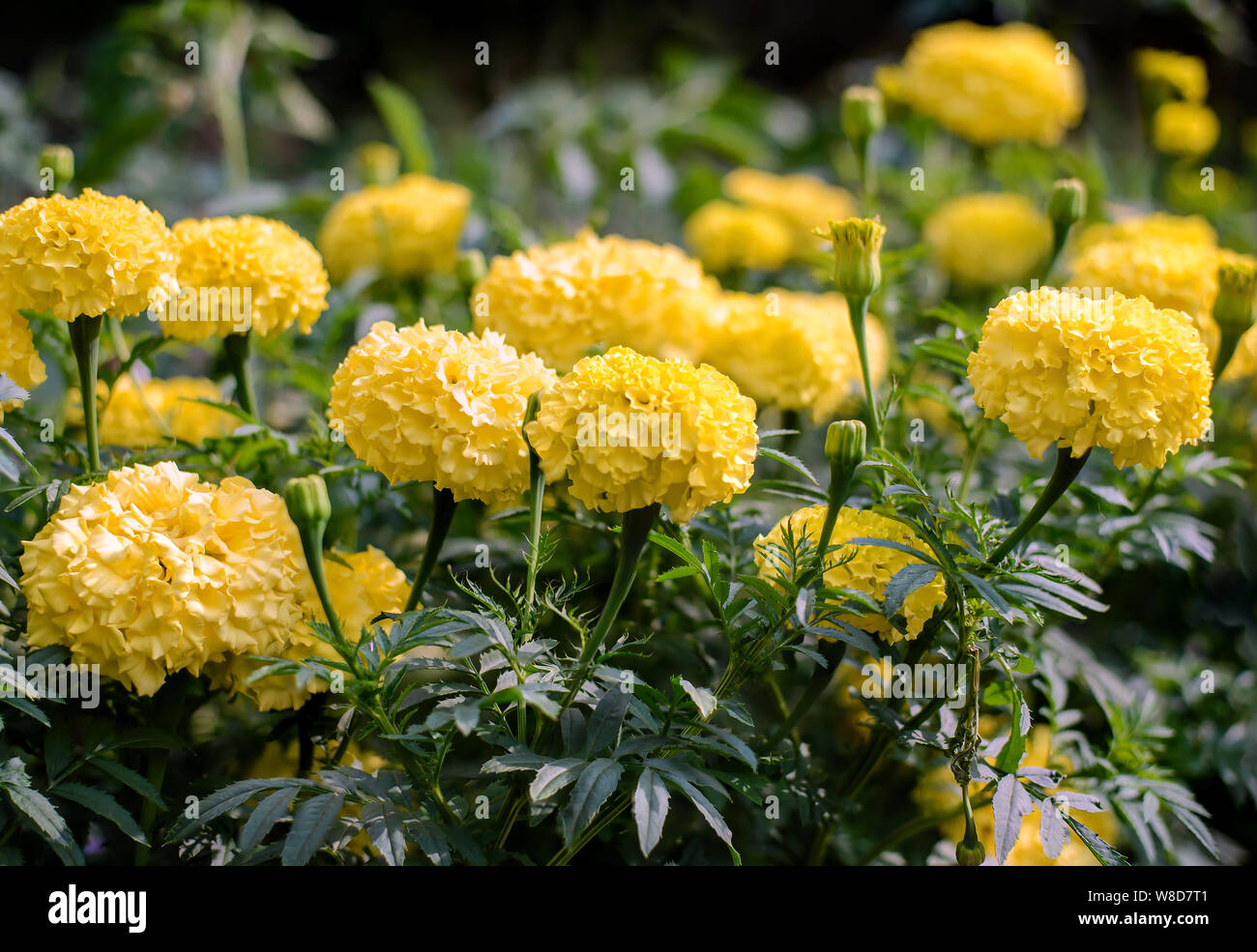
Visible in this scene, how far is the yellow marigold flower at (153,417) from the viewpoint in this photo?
152 centimetres

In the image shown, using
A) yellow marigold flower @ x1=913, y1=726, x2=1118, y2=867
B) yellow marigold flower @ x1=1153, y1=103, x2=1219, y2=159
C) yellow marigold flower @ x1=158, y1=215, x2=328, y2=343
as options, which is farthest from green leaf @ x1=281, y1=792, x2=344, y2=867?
yellow marigold flower @ x1=1153, y1=103, x2=1219, y2=159

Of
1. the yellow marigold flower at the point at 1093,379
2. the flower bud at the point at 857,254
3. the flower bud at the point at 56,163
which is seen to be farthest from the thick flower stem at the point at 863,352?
the flower bud at the point at 56,163

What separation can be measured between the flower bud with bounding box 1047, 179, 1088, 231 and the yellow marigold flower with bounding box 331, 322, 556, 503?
32.7 inches

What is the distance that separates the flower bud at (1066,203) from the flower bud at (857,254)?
0.40 metres

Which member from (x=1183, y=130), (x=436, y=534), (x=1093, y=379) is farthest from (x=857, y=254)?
(x=1183, y=130)

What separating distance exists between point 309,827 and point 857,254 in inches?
33.1

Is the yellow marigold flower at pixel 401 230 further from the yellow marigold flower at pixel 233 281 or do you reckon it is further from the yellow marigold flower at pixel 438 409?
the yellow marigold flower at pixel 438 409

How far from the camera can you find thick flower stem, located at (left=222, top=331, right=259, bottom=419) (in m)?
1.35

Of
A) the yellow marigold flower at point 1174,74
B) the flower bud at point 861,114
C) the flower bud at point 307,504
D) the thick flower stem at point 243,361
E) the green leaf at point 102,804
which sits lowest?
the green leaf at point 102,804

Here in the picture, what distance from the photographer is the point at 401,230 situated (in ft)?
6.32

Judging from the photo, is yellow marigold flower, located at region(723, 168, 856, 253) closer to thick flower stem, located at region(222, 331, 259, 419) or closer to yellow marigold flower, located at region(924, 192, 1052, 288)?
yellow marigold flower, located at region(924, 192, 1052, 288)

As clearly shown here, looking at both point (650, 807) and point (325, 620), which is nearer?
point (650, 807)

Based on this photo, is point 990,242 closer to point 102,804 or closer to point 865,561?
point 865,561

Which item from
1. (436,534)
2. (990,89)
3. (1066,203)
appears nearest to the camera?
(436,534)
